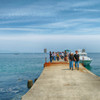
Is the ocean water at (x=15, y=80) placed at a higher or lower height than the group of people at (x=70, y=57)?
lower

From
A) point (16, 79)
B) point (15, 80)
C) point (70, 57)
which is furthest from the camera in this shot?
point (16, 79)

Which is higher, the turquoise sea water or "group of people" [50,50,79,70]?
"group of people" [50,50,79,70]

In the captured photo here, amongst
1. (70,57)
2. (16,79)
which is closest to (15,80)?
(16,79)

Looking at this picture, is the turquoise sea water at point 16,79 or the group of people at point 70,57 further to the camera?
the turquoise sea water at point 16,79

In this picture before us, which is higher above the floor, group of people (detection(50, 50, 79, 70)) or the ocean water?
group of people (detection(50, 50, 79, 70))

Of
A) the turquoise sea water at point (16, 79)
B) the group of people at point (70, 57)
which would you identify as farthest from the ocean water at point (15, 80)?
the group of people at point (70, 57)

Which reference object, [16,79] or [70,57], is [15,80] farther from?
[70,57]

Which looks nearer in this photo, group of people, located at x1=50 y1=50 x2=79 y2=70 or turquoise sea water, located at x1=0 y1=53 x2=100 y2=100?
group of people, located at x1=50 y1=50 x2=79 y2=70

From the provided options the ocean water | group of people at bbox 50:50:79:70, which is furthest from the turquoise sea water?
group of people at bbox 50:50:79:70

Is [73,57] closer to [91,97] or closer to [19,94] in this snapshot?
[19,94]

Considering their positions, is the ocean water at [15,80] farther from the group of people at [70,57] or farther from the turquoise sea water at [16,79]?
the group of people at [70,57]

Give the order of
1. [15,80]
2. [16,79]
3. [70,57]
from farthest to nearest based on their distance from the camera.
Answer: [16,79] → [15,80] → [70,57]

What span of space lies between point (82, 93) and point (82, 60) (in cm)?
3809

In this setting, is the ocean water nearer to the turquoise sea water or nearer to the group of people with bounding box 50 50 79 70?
the turquoise sea water
